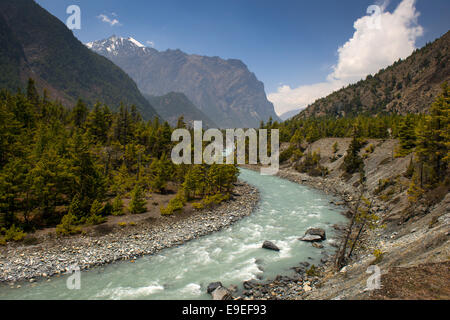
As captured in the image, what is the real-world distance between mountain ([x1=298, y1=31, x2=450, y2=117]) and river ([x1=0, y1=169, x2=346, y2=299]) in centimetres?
14833

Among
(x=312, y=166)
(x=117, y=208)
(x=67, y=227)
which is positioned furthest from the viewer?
(x=312, y=166)

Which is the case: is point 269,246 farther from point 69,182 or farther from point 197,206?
point 69,182

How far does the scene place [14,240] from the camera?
2169 cm

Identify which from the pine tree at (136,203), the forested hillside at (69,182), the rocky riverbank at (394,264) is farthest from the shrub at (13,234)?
the rocky riverbank at (394,264)

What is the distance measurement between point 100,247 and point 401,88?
209 m

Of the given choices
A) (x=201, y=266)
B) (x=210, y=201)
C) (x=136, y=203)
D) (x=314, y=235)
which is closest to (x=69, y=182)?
(x=136, y=203)

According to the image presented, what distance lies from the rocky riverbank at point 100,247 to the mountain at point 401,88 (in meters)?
156

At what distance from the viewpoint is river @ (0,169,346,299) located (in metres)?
16.7

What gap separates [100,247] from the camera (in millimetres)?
22812

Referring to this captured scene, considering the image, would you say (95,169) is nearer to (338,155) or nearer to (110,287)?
(110,287)

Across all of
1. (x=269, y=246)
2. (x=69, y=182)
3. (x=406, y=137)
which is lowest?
(x=269, y=246)

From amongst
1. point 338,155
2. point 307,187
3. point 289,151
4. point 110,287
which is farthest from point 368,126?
point 110,287
